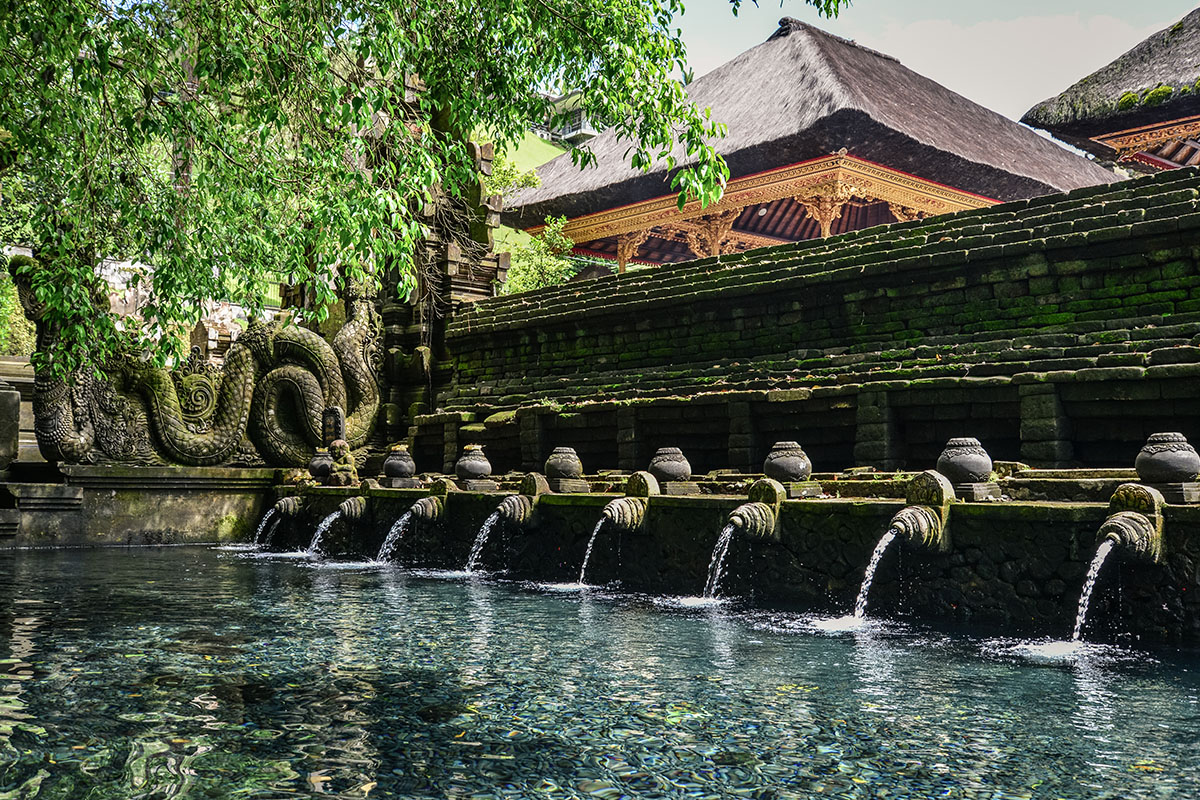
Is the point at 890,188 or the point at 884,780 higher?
the point at 890,188

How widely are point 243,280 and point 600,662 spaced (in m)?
5.28

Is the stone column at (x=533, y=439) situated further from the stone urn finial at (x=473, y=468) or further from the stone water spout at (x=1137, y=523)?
the stone water spout at (x=1137, y=523)

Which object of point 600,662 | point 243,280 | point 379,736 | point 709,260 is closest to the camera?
point 379,736

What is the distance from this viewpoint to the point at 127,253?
10328mm

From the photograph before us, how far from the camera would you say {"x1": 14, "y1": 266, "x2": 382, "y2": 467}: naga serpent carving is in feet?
47.4

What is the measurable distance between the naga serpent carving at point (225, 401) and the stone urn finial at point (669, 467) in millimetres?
7814

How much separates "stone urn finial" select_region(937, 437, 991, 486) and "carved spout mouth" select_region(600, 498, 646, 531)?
267 cm

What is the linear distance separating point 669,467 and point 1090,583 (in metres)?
4.47

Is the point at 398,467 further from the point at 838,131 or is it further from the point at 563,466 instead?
the point at 838,131

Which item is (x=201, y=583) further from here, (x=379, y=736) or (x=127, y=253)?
(x=379, y=736)

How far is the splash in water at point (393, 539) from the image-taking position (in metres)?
12.4

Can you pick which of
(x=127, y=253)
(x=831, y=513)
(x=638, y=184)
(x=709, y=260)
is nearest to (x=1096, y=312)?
(x=831, y=513)

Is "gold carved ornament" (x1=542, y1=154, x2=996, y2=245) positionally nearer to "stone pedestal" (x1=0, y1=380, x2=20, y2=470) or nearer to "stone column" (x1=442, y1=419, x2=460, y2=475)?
"stone column" (x1=442, y1=419, x2=460, y2=475)

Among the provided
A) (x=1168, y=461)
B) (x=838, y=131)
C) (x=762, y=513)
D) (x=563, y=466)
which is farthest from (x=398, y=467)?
(x=838, y=131)
